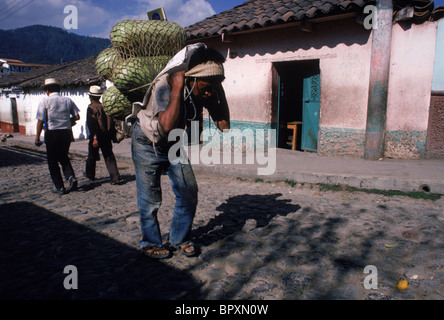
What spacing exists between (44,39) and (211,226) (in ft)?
727

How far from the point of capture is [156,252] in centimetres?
276

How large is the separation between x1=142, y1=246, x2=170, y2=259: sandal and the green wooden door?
597 cm

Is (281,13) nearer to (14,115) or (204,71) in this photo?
(204,71)

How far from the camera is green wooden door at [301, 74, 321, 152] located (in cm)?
781

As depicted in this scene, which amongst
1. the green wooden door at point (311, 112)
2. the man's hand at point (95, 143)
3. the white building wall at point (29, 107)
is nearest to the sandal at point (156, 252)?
the man's hand at point (95, 143)

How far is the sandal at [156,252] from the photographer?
9.01 feet

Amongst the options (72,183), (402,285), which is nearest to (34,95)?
(72,183)

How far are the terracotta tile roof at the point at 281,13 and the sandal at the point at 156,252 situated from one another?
5.73m

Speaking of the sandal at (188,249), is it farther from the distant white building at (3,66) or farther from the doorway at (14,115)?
the distant white building at (3,66)

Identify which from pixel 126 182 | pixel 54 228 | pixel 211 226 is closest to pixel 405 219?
pixel 211 226

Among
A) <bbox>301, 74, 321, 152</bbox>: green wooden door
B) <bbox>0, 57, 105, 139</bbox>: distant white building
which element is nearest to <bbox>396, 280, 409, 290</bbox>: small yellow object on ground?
<bbox>301, 74, 321, 152</bbox>: green wooden door

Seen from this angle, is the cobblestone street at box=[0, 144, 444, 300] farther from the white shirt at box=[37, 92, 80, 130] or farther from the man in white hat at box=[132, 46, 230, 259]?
the white shirt at box=[37, 92, 80, 130]
